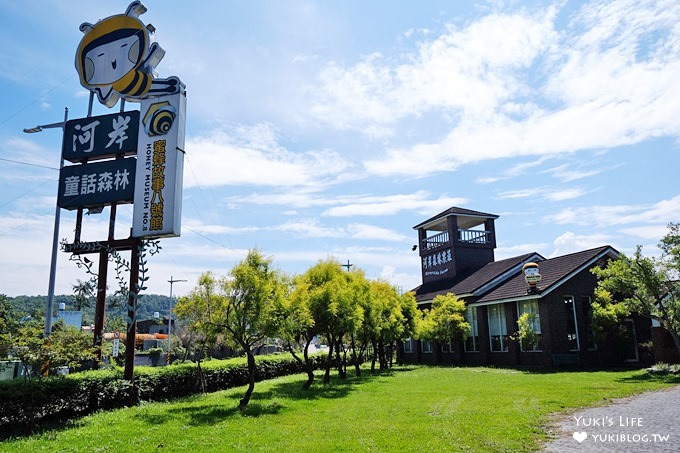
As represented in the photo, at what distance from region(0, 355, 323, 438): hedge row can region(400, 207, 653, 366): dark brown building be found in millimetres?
16014

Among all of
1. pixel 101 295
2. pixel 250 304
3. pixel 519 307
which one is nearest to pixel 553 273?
pixel 519 307

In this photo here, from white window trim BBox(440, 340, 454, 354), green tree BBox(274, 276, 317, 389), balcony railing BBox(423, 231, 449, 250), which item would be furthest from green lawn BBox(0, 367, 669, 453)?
balcony railing BBox(423, 231, 449, 250)

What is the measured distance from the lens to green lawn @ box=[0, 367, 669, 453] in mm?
8883

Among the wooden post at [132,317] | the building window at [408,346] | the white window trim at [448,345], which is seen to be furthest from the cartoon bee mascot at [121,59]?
the building window at [408,346]

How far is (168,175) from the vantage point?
14.7 metres

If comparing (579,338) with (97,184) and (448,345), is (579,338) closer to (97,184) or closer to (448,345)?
(448,345)

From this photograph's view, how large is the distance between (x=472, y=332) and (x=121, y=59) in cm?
2434

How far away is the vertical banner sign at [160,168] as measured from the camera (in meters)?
14.6

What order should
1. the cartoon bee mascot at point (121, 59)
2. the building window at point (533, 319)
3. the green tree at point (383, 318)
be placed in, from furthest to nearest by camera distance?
the building window at point (533, 319)
the green tree at point (383, 318)
the cartoon bee mascot at point (121, 59)

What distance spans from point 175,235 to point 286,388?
7.62 metres

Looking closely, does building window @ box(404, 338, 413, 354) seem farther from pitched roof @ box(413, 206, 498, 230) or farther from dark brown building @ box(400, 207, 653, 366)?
pitched roof @ box(413, 206, 498, 230)

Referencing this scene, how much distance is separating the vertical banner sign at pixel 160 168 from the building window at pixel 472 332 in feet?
69.9

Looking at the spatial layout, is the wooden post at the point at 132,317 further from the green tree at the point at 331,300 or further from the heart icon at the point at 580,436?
the heart icon at the point at 580,436

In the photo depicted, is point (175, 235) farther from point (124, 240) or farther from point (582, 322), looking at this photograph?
point (582, 322)
